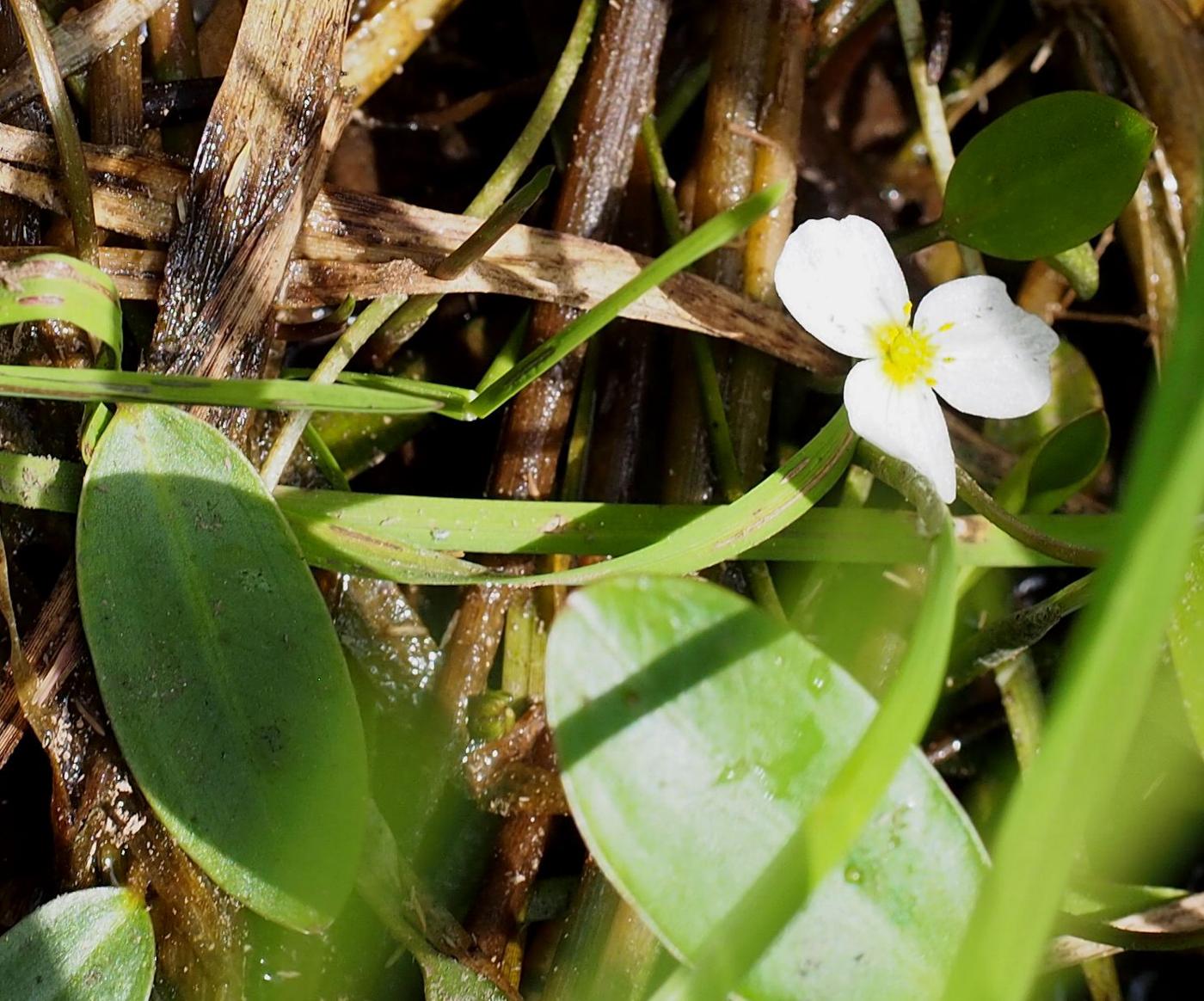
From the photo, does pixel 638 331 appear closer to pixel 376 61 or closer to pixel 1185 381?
pixel 376 61

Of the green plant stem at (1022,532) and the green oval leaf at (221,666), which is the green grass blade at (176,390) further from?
the green plant stem at (1022,532)

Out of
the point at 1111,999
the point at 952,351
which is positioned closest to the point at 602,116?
the point at 952,351

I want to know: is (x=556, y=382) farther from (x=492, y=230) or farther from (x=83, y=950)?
(x=83, y=950)

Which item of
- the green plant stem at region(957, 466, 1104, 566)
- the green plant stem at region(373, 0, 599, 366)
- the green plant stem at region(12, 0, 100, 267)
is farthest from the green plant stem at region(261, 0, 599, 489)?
the green plant stem at region(957, 466, 1104, 566)

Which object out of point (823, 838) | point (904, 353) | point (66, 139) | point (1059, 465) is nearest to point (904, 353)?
point (904, 353)

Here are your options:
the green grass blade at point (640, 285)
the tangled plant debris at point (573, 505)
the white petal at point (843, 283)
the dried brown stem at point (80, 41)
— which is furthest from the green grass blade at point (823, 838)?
the dried brown stem at point (80, 41)
